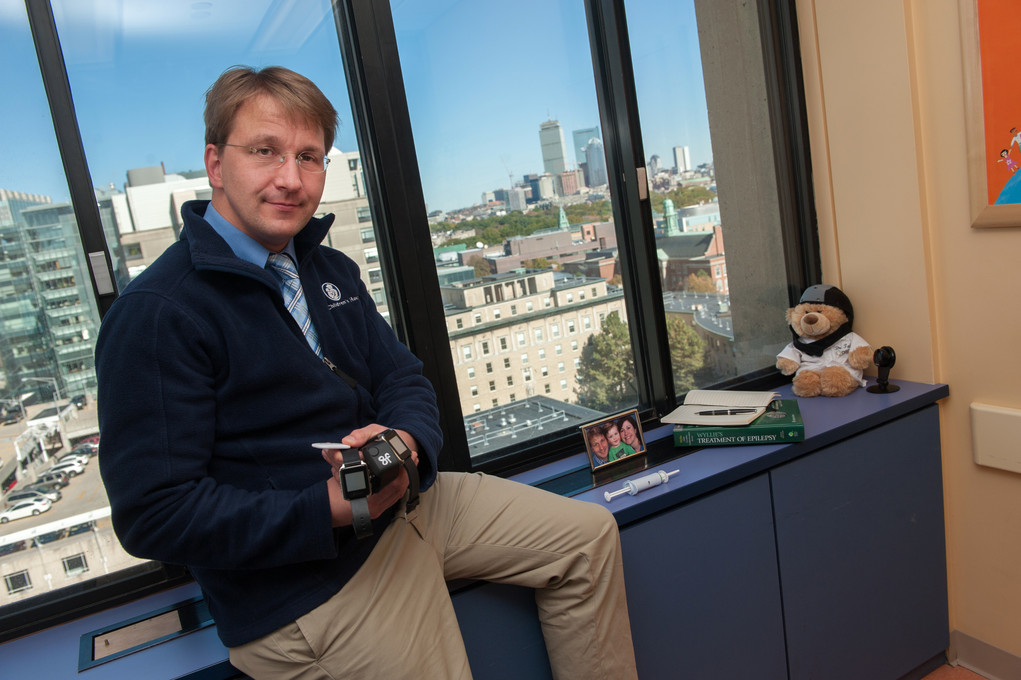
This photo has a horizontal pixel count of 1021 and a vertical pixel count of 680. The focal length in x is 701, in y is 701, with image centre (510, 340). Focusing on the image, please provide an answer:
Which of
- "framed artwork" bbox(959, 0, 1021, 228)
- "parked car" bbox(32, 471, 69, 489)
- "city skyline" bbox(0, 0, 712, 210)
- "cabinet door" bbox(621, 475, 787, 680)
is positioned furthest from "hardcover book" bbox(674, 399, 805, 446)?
"parked car" bbox(32, 471, 69, 489)

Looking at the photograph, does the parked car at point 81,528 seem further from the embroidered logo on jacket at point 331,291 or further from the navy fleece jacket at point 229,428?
the embroidered logo on jacket at point 331,291

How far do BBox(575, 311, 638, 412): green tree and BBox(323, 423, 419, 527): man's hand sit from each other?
938 millimetres

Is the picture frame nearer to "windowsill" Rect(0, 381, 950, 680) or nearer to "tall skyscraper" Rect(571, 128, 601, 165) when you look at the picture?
"windowsill" Rect(0, 381, 950, 680)

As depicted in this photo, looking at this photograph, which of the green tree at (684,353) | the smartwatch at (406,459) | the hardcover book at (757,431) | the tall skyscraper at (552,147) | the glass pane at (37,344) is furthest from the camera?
the green tree at (684,353)

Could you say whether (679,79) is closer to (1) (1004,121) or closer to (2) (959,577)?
(1) (1004,121)

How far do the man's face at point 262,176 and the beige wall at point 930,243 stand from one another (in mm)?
1718

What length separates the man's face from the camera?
123cm

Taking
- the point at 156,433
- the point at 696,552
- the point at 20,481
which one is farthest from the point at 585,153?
the point at 20,481

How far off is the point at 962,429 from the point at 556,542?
1.39m

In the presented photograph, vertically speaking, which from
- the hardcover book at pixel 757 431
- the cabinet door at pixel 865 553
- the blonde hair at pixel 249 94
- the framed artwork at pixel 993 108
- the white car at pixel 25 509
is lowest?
the cabinet door at pixel 865 553

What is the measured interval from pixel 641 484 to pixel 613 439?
22 cm

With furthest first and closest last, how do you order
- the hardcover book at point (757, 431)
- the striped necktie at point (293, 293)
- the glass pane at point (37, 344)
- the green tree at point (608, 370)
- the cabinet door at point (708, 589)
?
the green tree at point (608, 370), the hardcover book at point (757, 431), the cabinet door at point (708, 589), the glass pane at point (37, 344), the striped necktie at point (293, 293)

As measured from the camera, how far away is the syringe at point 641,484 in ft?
5.57

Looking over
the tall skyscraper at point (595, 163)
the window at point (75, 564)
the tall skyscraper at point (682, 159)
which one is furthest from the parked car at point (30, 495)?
the tall skyscraper at point (682, 159)
